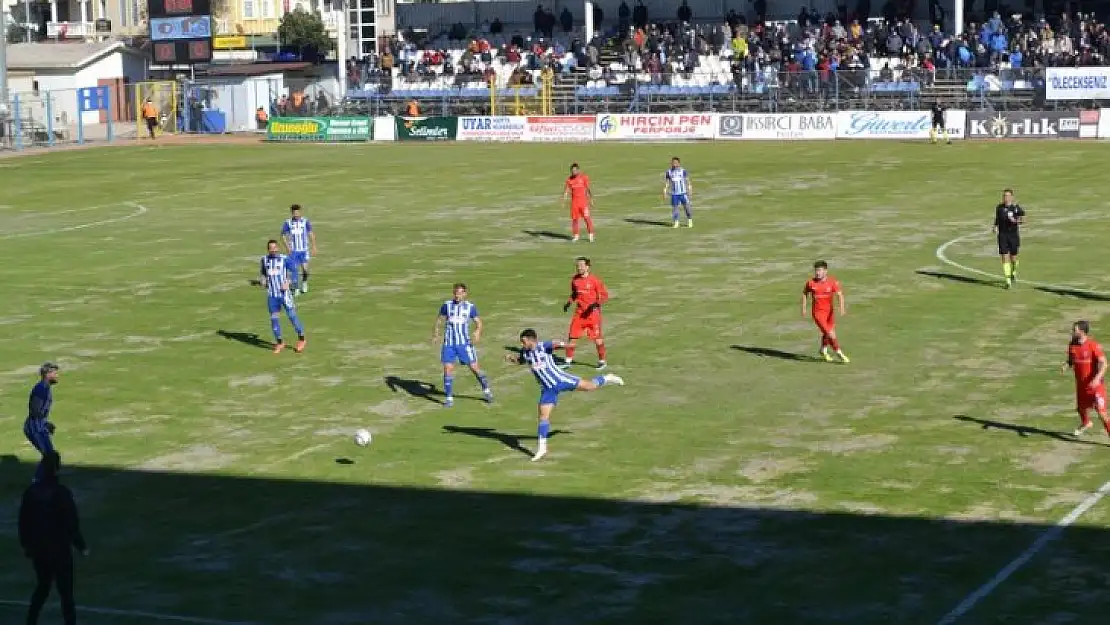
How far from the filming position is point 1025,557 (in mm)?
20125

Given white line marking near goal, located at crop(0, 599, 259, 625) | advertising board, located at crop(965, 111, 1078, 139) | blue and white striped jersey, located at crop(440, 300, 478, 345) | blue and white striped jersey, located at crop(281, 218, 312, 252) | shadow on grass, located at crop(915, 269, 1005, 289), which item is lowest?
white line marking near goal, located at crop(0, 599, 259, 625)

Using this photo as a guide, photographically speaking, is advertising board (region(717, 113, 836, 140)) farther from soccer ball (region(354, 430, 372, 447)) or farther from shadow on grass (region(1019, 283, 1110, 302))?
soccer ball (region(354, 430, 372, 447))

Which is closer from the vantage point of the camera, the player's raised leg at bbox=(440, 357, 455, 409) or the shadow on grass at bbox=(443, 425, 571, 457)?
the shadow on grass at bbox=(443, 425, 571, 457)

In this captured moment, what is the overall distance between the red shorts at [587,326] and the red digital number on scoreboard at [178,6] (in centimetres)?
6820

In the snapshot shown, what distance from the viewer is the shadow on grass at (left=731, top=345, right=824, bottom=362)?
32.2m

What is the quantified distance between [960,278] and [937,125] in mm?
34221

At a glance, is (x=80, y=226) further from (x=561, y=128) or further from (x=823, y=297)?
(x=561, y=128)

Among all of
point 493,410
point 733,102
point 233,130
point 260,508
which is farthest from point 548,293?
point 233,130

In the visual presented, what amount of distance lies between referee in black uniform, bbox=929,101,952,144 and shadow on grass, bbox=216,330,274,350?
44.6m

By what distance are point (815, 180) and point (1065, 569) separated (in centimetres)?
4229

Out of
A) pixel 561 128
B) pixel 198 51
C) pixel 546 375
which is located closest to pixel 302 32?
pixel 198 51

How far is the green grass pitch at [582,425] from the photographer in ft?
64.2

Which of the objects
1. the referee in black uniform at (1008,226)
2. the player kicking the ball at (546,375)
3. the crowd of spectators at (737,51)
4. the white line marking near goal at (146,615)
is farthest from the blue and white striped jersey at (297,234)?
the crowd of spectators at (737,51)

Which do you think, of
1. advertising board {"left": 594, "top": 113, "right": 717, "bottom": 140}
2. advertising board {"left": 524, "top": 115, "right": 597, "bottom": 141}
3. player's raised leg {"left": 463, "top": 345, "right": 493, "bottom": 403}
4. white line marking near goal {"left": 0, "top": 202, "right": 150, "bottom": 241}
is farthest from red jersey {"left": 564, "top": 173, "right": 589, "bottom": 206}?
advertising board {"left": 524, "top": 115, "right": 597, "bottom": 141}
